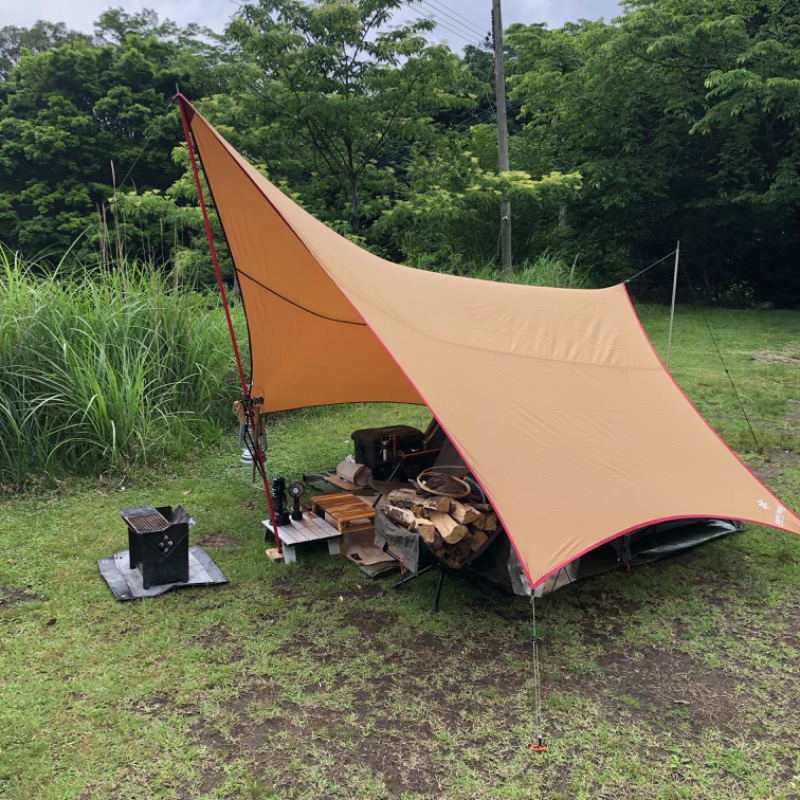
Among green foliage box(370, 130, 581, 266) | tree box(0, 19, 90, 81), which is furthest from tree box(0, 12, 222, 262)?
green foliage box(370, 130, 581, 266)

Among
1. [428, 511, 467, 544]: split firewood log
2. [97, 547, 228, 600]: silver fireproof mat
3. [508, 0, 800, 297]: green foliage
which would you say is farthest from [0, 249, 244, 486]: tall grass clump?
[508, 0, 800, 297]: green foliage

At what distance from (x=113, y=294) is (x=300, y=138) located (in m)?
5.66

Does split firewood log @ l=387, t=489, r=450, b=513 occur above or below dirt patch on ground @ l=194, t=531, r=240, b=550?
above

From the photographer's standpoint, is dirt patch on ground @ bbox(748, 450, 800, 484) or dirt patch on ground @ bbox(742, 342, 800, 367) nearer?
dirt patch on ground @ bbox(748, 450, 800, 484)

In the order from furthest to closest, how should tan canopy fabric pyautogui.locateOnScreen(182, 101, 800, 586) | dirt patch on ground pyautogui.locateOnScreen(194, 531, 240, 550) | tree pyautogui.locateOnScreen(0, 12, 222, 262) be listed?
1. tree pyautogui.locateOnScreen(0, 12, 222, 262)
2. dirt patch on ground pyautogui.locateOnScreen(194, 531, 240, 550)
3. tan canopy fabric pyautogui.locateOnScreen(182, 101, 800, 586)

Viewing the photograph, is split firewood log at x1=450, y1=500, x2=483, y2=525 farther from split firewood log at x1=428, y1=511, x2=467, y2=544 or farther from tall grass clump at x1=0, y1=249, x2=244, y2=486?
tall grass clump at x1=0, y1=249, x2=244, y2=486

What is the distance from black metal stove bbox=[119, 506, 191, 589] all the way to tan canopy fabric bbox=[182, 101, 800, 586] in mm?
1336

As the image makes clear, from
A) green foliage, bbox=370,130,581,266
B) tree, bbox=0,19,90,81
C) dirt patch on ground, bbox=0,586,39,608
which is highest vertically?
tree, bbox=0,19,90,81

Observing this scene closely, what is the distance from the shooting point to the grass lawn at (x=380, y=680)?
2.01m

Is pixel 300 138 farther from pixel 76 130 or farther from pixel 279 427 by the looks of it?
pixel 76 130

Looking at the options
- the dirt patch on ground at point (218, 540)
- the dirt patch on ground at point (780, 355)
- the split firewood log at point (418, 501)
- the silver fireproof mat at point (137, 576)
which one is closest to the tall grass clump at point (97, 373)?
the dirt patch on ground at point (218, 540)

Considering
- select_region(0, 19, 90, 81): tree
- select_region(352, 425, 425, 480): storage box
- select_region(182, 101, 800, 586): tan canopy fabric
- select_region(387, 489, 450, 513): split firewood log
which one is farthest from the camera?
select_region(0, 19, 90, 81): tree

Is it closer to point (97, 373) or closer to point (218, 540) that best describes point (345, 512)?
point (218, 540)

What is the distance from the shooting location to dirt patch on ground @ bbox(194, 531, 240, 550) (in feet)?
12.1
